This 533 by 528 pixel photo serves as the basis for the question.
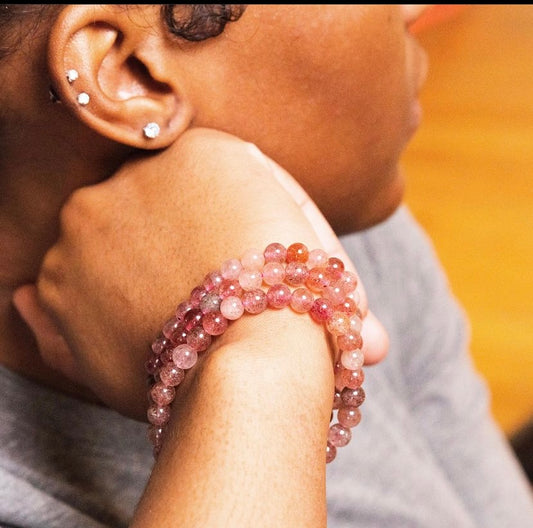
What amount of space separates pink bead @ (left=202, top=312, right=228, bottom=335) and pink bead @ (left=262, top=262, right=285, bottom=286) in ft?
0.13

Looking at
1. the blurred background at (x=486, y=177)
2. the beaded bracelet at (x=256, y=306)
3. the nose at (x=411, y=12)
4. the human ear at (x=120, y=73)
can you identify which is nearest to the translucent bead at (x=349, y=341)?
the beaded bracelet at (x=256, y=306)

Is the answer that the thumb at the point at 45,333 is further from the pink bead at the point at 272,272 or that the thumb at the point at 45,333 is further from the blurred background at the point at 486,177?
the blurred background at the point at 486,177

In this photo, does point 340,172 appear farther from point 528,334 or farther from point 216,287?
point 528,334

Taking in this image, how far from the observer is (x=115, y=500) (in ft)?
2.21

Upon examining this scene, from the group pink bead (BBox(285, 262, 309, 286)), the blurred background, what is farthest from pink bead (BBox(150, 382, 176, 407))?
the blurred background

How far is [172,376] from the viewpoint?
1.68 feet

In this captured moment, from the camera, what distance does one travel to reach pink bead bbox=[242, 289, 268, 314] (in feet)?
1.66

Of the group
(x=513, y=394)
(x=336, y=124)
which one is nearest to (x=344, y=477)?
(x=336, y=124)

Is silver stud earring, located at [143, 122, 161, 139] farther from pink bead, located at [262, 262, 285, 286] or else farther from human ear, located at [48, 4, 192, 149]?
pink bead, located at [262, 262, 285, 286]

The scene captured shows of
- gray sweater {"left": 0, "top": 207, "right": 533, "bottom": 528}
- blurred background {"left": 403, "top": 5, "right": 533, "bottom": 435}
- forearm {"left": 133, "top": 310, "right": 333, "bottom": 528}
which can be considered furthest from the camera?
blurred background {"left": 403, "top": 5, "right": 533, "bottom": 435}

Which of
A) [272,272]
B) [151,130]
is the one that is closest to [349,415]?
[272,272]

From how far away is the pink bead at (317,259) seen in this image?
529mm

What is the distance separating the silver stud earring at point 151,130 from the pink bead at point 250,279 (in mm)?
150

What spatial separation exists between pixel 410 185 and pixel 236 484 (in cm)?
157
